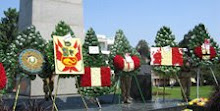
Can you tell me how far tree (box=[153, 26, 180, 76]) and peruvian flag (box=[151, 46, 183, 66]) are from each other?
7.5 inches

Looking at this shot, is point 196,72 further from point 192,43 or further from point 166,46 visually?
point 166,46

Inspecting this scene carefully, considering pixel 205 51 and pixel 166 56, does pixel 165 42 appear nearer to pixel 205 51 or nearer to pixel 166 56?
pixel 166 56

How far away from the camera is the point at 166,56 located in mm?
9305

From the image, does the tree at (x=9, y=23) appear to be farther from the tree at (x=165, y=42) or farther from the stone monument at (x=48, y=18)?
the tree at (x=165, y=42)

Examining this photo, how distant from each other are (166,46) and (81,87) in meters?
3.43

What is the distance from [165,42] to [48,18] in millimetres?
5485

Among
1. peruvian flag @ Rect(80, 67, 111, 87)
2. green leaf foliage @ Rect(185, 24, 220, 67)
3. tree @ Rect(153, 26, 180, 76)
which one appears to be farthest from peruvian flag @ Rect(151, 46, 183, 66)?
peruvian flag @ Rect(80, 67, 111, 87)

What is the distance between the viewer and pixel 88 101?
9.46 m

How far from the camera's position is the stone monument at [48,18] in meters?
11.6

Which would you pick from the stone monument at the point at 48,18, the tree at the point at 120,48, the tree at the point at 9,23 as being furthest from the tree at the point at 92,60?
the tree at the point at 9,23

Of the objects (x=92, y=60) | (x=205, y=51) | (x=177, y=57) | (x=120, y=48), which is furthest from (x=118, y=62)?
(x=205, y=51)

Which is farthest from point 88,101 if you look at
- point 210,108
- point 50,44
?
point 210,108

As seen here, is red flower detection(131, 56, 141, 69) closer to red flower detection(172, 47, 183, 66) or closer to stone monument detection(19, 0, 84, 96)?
red flower detection(172, 47, 183, 66)

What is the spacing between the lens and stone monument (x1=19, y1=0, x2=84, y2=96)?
1164 centimetres
